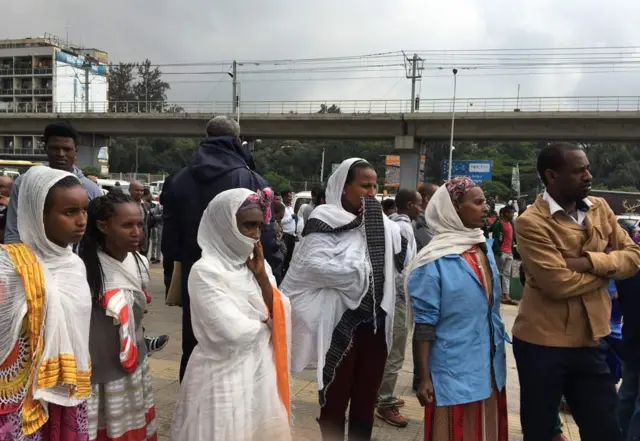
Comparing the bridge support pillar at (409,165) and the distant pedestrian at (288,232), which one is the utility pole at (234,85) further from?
the distant pedestrian at (288,232)

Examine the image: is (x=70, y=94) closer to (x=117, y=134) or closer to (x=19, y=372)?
(x=117, y=134)

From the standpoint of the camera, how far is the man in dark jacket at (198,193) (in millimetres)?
3230

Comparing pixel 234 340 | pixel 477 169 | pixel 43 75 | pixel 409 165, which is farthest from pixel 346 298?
pixel 43 75

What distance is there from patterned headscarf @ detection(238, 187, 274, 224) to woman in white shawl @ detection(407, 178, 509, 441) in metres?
0.85

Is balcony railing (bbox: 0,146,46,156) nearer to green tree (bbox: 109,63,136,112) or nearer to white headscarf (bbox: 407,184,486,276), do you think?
green tree (bbox: 109,63,136,112)

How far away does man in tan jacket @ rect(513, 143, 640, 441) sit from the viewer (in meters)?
2.46

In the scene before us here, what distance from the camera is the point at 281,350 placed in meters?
Result: 2.52

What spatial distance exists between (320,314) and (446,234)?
836mm

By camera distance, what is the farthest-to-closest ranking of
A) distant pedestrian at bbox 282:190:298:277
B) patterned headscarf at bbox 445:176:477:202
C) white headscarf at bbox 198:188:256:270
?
distant pedestrian at bbox 282:190:298:277
patterned headscarf at bbox 445:176:477:202
white headscarf at bbox 198:188:256:270

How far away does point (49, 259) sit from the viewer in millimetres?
2104

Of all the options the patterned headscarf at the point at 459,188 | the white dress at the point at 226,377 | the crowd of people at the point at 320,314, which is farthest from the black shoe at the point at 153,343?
the patterned headscarf at the point at 459,188

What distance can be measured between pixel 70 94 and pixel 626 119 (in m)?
75.3

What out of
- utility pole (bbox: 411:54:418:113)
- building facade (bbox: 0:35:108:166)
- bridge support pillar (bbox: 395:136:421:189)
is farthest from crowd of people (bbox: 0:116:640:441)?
building facade (bbox: 0:35:108:166)

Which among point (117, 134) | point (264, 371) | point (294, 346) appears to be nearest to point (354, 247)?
point (294, 346)
